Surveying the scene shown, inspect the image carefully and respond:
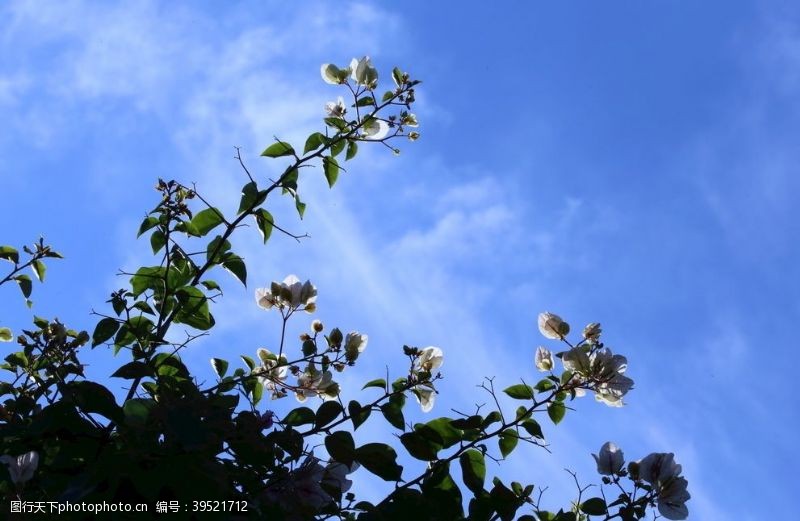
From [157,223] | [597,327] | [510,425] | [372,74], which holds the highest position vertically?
[372,74]

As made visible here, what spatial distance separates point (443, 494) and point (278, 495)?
0.46 meters

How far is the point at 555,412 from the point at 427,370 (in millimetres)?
409

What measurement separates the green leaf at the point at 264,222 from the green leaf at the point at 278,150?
0.21 meters

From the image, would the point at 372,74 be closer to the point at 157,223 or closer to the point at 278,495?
the point at 157,223

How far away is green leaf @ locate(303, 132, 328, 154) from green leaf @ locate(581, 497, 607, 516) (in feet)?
4.81

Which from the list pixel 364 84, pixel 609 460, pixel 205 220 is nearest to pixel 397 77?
pixel 364 84

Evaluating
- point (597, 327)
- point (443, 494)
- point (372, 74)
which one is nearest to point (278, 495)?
point (443, 494)

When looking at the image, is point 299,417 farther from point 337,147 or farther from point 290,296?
point 337,147

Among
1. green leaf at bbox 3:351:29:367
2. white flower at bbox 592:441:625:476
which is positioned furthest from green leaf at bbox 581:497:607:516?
green leaf at bbox 3:351:29:367

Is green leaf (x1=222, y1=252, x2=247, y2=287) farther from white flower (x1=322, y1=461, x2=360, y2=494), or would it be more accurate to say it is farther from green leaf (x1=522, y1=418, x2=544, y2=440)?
green leaf (x1=522, y1=418, x2=544, y2=440)

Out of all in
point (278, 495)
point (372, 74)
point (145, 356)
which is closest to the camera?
point (278, 495)

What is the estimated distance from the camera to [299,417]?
246 cm

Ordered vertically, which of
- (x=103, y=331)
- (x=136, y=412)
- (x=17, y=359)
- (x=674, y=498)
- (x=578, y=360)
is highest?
(x=17, y=359)

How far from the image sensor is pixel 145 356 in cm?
243
